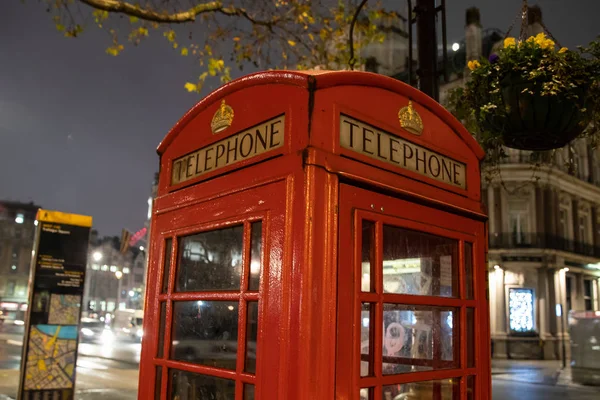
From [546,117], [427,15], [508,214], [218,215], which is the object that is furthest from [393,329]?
[508,214]

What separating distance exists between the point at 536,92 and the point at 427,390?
2.14 metres

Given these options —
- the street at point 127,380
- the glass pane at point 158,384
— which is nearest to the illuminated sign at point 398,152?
the glass pane at point 158,384

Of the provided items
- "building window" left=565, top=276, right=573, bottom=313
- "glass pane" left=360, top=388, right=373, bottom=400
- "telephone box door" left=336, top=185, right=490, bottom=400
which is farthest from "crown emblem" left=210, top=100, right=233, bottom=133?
"building window" left=565, top=276, right=573, bottom=313

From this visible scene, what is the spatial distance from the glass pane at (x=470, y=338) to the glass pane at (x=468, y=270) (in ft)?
0.27

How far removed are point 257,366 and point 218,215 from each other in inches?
27.3

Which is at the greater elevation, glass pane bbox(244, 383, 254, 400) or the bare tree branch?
the bare tree branch

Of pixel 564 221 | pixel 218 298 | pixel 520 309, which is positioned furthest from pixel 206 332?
pixel 564 221

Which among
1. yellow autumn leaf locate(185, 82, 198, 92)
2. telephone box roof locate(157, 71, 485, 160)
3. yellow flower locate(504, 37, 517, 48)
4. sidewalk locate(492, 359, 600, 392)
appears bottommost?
sidewalk locate(492, 359, 600, 392)

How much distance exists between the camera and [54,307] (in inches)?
297

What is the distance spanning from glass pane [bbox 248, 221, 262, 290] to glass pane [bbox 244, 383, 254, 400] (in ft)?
1.24

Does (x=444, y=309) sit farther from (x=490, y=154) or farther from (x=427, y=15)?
(x=427, y=15)

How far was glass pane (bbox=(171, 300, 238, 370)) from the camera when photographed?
7.62ft

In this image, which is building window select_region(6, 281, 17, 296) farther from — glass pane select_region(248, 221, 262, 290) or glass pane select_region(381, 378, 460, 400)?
glass pane select_region(248, 221, 262, 290)

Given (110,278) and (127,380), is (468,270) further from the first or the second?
(110,278)
